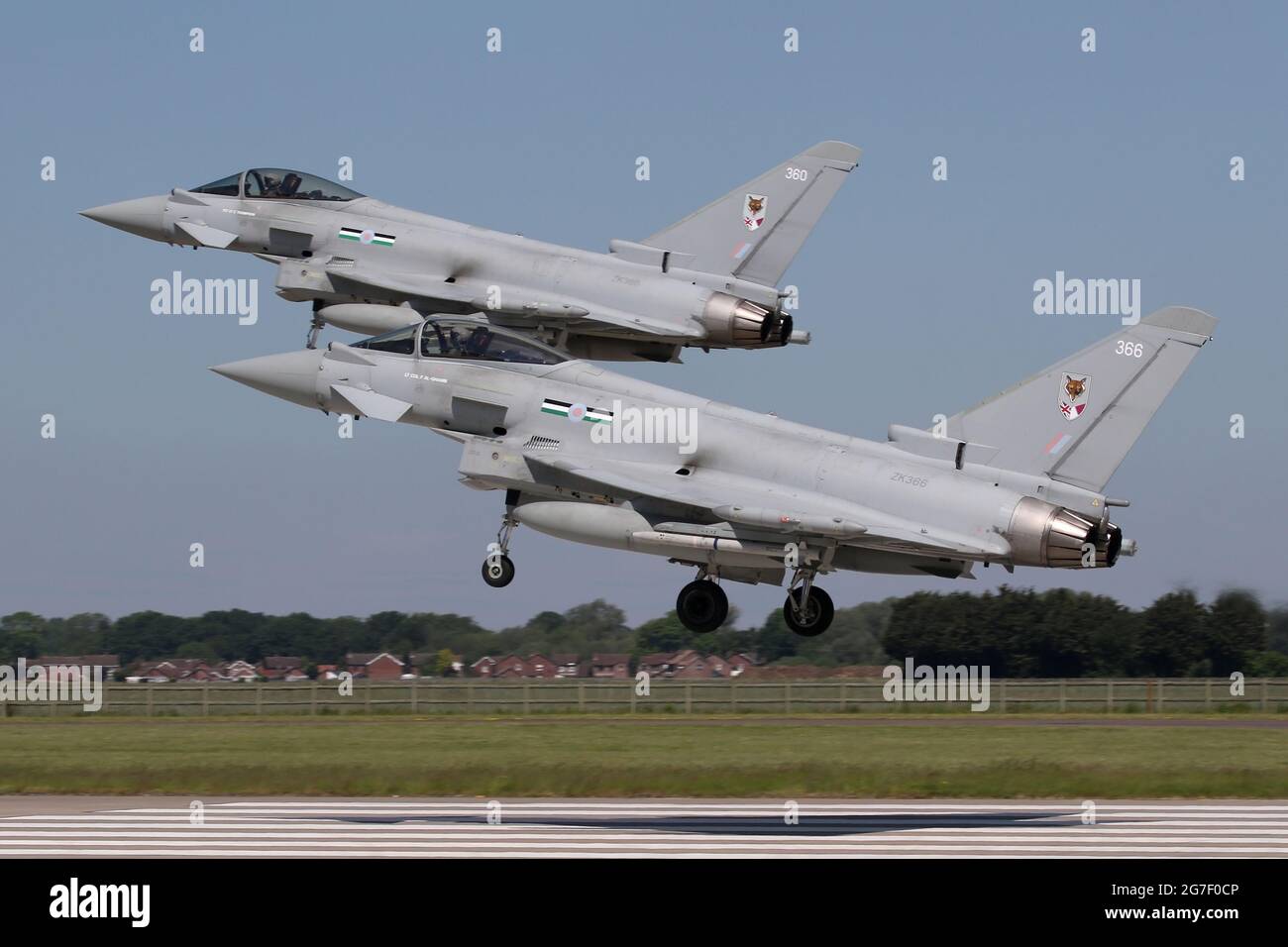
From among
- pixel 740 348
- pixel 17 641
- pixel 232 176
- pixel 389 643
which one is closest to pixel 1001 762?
pixel 740 348

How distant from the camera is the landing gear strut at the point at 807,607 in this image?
2606cm

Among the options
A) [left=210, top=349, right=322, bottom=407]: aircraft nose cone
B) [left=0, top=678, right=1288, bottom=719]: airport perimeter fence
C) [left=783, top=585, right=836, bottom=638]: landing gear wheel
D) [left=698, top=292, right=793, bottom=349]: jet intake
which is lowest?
[left=0, top=678, right=1288, bottom=719]: airport perimeter fence

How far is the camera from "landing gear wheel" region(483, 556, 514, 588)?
86.9 ft

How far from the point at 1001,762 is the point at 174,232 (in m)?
18.4

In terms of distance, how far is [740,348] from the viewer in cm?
3147

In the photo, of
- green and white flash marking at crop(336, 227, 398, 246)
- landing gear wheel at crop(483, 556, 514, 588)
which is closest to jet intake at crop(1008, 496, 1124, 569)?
landing gear wheel at crop(483, 556, 514, 588)

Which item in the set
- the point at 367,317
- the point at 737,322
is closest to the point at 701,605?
the point at 737,322

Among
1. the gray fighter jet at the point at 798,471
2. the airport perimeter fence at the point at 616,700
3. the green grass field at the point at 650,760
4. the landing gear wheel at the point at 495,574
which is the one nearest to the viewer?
the gray fighter jet at the point at 798,471

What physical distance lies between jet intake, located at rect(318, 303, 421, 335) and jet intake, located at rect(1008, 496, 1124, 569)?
11.7 meters

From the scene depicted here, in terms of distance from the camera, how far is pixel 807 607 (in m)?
26.1

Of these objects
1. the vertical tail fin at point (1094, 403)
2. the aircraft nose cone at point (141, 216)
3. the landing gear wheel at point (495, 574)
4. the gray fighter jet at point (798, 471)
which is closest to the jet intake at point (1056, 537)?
the gray fighter jet at point (798, 471)

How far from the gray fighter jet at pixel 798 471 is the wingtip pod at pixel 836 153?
29.5 feet

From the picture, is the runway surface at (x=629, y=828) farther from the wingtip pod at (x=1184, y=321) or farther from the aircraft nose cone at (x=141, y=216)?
the aircraft nose cone at (x=141, y=216)

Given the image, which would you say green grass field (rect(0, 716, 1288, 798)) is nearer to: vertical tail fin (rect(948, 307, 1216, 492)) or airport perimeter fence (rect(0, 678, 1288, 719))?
airport perimeter fence (rect(0, 678, 1288, 719))
